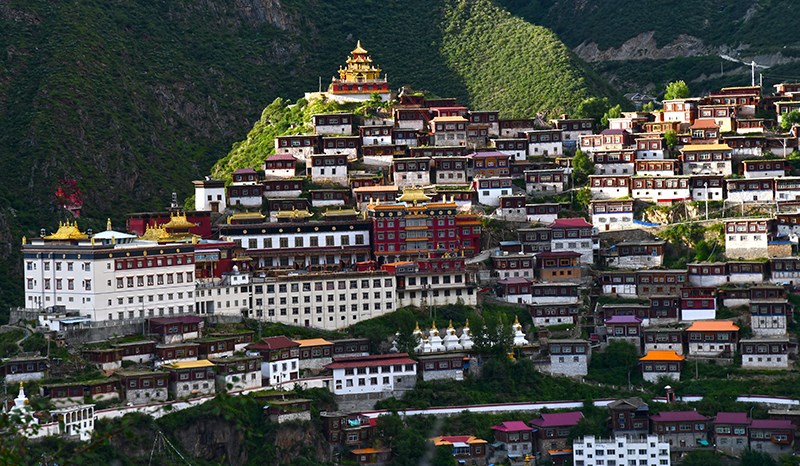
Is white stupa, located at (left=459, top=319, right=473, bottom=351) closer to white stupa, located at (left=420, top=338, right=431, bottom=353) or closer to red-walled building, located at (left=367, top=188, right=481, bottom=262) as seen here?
white stupa, located at (left=420, top=338, right=431, bottom=353)

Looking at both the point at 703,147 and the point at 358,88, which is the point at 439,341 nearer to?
the point at 703,147

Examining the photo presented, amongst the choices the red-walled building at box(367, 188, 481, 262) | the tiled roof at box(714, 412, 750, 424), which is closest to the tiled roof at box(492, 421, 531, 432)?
the tiled roof at box(714, 412, 750, 424)

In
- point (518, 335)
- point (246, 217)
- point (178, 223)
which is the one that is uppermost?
point (246, 217)

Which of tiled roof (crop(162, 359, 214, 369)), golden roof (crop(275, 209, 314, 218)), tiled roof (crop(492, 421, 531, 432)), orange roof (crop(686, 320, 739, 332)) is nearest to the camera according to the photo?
tiled roof (crop(162, 359, 214, 369))

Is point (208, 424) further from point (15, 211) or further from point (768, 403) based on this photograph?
point (15, 211)

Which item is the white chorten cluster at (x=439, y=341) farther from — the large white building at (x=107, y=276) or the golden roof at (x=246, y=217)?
the golden roof at (x=246, y=217)

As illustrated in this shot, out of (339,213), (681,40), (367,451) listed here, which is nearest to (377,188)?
(339,213)
